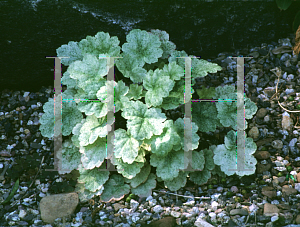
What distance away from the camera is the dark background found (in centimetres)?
254

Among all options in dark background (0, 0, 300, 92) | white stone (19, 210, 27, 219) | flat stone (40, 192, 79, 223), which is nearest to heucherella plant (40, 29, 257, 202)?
flat stone (40, 192, 79, 223)

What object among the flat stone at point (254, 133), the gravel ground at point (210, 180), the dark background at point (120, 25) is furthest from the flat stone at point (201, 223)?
the dark background at point (120, 25)

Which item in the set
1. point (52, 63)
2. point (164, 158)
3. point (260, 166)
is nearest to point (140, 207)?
point (164, 158)

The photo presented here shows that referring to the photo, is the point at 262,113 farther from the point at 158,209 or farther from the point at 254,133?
the point at 158,209

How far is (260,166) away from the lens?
6.78 feet

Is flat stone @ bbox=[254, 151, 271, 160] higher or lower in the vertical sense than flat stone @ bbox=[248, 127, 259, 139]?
lower

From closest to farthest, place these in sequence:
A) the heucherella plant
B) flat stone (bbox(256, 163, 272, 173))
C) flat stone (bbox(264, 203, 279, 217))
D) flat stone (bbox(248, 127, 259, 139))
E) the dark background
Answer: flat stone (bbox(264, 203, 279, 217))
the heucherella plant
flat stone (bbox(256, 163, 272, 173))
flat stone (bbox(248, 127, 259, 139))
the dark background

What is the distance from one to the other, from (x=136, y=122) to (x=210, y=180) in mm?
664

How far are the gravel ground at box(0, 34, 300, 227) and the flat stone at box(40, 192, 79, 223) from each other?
0.8 inches

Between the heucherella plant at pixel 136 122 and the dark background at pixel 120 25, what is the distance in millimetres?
476

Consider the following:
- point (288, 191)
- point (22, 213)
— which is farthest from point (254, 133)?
point (22, 213)

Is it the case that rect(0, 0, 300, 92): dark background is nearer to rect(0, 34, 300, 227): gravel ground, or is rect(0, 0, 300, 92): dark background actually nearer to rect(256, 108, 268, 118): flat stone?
rect(0, 34, 300, 227): gravel ground

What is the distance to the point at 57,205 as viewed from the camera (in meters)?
1.93

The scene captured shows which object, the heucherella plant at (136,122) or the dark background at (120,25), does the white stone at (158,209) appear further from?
the dark background at (120,25)
